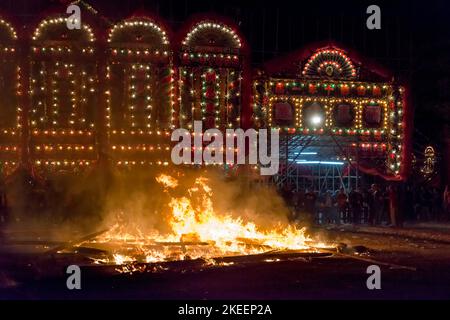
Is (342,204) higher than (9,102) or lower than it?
lower

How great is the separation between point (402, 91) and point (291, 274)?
15.5 metres

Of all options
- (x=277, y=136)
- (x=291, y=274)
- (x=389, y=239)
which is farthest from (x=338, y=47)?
(x=291, y=274)

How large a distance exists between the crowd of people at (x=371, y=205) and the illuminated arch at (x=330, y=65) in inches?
181

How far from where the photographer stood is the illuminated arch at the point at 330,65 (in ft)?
77.9

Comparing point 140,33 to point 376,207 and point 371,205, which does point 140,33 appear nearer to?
point 371,205

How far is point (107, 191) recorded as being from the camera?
19.5m

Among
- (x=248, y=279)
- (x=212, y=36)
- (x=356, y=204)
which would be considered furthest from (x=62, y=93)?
(x=248, y=279)

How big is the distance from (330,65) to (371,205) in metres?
5.83

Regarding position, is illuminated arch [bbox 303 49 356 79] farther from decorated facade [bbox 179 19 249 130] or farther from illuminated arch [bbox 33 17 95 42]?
illuminated arch [bbox 33 17 95 42]

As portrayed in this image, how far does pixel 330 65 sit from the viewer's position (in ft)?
78.9

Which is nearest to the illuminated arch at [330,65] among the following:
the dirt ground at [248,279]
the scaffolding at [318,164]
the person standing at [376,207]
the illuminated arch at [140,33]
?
the scaffolding at [318,164]

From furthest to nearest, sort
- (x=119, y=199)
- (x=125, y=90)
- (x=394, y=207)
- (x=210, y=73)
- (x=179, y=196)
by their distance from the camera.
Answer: (x=210, y=73) < (x=125, y=90) < (x=394, y=207) < (x=119, y=199) < (x=179, y=196)

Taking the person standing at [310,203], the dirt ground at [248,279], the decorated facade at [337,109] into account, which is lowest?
the dirt ground at [248,279]

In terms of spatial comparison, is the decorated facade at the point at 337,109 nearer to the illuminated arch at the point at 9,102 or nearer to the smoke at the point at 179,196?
the smoke at the point at 179,196
